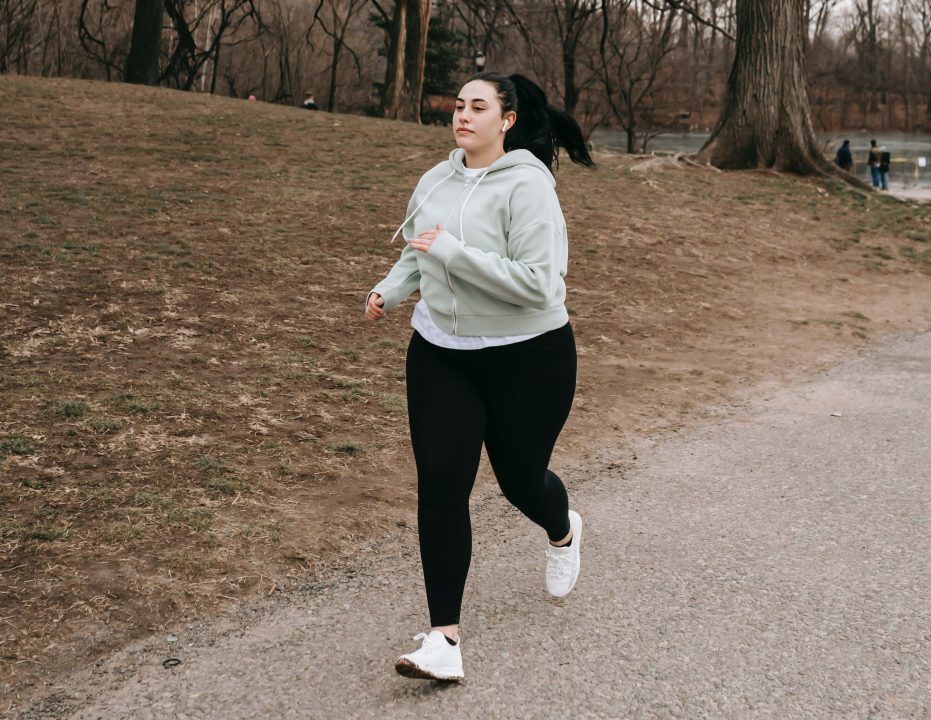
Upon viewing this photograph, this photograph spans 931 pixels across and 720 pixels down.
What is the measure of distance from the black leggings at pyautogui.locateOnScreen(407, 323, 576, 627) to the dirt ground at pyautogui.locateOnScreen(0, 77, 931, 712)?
0.92m

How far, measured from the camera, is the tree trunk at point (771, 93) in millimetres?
16281

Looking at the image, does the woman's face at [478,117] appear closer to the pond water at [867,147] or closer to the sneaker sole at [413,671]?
the sneaker sole at [413,671]

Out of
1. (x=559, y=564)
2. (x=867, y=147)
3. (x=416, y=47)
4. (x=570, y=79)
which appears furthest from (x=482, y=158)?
(x=867, y=147)

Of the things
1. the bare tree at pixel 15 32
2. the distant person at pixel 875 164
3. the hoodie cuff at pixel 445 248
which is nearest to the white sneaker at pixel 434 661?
the hoodie cuff at pixel 445 248

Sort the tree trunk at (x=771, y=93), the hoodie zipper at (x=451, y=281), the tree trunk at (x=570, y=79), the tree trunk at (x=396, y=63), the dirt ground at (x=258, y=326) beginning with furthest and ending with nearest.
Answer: the tree trunk at (x=570, y=79) < the tree trunk at (x=396, y=63) < the tree trunk at (x=771, y=93) < the dirt ground at (x=258, y=326) < the hoodie zipper at (x=451, y=281)

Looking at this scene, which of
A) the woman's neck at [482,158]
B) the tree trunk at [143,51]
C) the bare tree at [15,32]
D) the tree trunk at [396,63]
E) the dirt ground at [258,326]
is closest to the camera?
the woman's neck at [482,158]

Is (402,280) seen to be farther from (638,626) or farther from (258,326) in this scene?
(258,326)

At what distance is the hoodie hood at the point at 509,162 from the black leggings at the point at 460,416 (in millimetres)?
476

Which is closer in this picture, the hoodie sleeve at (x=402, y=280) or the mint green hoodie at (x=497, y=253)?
the mint green hoodie at (x=497, y=253)

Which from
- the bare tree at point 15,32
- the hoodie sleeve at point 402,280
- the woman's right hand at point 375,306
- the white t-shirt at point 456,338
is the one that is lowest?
the white t-shirt at point 456,338

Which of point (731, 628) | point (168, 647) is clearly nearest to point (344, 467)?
point (168, 647)

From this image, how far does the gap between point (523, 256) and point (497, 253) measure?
0.26 feet

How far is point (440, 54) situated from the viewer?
3166 cm

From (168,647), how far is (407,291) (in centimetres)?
131
